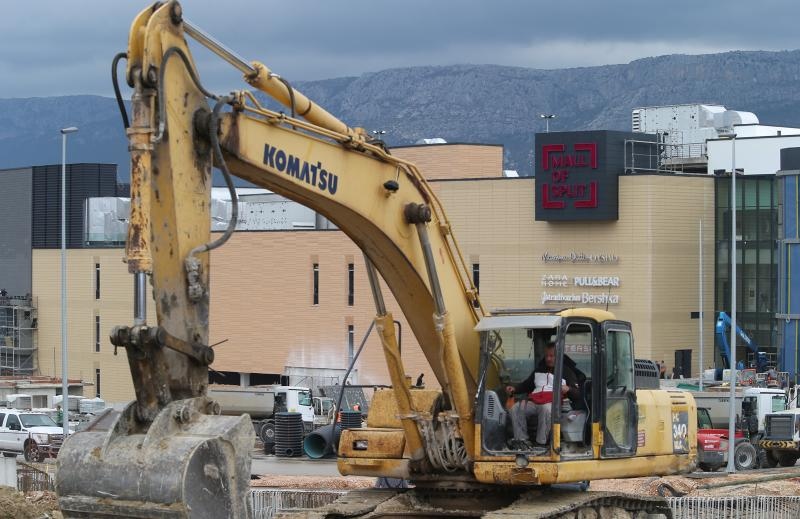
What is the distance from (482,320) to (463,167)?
59706 mm

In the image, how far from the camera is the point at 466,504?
18.9 m

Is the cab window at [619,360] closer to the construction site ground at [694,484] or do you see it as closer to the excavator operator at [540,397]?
the excavator operator at [540,397]

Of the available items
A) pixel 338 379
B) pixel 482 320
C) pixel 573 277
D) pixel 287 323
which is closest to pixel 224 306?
pixel 287 323

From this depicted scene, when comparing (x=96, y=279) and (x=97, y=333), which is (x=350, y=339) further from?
(x=96, y=279)

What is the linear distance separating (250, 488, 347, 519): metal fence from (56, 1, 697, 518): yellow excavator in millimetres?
8550

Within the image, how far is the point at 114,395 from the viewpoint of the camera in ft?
293

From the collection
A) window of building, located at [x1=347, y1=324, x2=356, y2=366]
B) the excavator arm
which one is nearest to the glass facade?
window of building, located at [x1=347, y1=324, x2=356, y2=366]

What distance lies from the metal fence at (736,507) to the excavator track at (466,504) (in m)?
6.39

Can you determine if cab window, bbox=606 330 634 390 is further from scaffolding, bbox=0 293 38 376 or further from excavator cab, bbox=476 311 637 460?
scaffolding, bbox=0 293 38 376

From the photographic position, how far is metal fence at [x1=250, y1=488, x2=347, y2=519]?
91.8 feet

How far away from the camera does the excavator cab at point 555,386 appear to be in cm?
1803

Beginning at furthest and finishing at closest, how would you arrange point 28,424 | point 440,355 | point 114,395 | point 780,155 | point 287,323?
point 114,395 < point 287,323 < point 780,155 < point 28,424 < point 440,355

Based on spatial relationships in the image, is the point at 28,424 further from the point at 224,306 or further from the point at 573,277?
the point at 224,306

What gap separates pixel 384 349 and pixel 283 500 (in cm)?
1052
